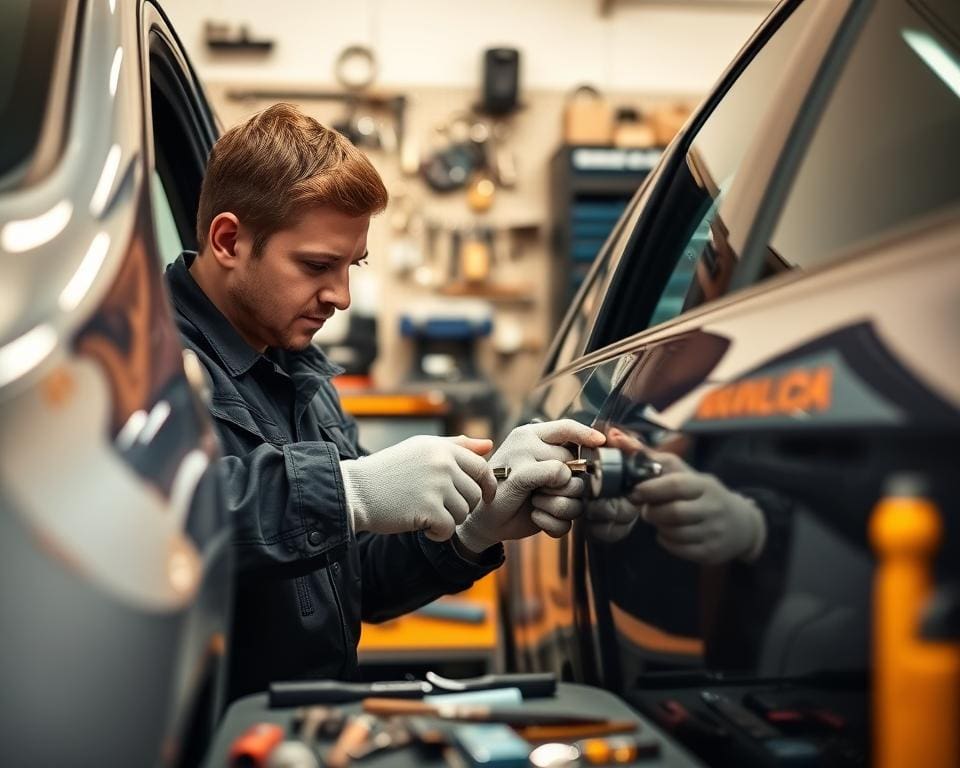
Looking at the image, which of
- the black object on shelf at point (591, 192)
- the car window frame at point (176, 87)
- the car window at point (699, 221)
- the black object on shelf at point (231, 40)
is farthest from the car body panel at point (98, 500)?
the black object on shelf at point (231, 40)

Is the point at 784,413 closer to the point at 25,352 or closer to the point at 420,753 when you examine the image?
the point at 420,753

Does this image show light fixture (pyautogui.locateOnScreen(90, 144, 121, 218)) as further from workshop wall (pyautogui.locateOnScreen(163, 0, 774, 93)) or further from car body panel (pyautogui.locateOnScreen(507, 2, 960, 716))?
workshop wall (pyautogui.locateOnScreen(163, 0, 774, 93))

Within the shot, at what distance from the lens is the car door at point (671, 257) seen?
3.71 feet

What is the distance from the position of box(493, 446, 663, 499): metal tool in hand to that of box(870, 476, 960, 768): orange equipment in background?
1.14 feet

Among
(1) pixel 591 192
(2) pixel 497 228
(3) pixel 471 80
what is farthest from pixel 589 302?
(3) pixel 471 80

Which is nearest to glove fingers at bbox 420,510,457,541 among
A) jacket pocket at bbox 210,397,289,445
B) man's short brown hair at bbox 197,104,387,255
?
jacket pocket at bbox 210,397,289,445

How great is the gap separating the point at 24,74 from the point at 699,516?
0.71 metres

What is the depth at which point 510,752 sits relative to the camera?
2.37 ft

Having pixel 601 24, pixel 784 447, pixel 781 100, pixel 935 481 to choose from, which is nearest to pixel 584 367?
pixel 781 100

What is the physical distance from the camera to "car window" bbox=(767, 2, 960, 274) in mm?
925

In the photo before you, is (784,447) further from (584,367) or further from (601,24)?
(601,24)

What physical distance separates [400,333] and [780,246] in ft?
17.4

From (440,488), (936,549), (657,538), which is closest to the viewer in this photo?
(936,549)

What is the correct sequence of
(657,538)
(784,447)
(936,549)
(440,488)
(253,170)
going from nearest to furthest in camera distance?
(936,549) → (784,447) → (657,538) → (440,488) → (253,170)
